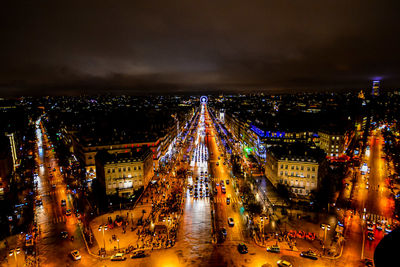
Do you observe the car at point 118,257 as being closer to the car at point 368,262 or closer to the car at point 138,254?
the car at point 138,254

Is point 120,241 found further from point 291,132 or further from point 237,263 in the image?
point 291,132

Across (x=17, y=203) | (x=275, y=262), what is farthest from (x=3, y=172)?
(x=275, y=262)

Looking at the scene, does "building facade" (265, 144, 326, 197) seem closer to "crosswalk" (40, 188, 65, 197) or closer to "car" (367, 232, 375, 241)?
"car" (367, 232, 375, 241)

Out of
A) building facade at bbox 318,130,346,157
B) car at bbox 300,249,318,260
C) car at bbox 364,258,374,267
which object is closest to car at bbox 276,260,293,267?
car at bbox 300,249,318,260

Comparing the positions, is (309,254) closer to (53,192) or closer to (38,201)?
(38,201)

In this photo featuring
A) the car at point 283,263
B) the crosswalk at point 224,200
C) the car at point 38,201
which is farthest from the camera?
the car at point 38,201

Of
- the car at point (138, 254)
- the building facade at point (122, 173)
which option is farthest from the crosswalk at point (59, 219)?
the car at point (138, 254)

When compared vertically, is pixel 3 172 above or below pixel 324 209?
above

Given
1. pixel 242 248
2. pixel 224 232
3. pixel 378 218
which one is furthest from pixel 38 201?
pixel 378 218
